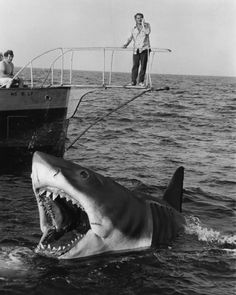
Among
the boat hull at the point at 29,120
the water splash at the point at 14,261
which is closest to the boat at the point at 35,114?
the boat hull at the point at 29,120

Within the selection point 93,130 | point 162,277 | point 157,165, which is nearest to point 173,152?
point 157,165

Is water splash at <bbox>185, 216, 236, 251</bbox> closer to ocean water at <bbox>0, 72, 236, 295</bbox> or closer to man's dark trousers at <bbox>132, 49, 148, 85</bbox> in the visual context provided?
ocean water at <bbox>0, 72, 236, 295</bbox>

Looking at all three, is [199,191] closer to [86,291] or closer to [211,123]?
[86,291]

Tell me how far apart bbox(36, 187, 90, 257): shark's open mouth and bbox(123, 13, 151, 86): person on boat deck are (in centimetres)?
725

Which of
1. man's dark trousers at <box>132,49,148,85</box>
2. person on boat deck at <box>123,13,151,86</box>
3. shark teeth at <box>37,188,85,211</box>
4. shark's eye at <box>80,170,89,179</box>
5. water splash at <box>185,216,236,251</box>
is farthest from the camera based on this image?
man's dark trousers at <box>132,49,148,85</box>

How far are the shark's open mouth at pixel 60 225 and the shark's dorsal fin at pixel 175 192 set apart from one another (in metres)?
1.98

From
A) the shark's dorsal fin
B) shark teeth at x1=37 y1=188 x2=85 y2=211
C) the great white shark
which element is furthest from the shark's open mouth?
the shark's dorsal fin

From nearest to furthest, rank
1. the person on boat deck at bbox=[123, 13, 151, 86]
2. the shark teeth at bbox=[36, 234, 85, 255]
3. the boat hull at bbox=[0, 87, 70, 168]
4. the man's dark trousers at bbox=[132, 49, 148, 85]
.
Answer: the shark teeth at bbox=[36, 234, 85, 255] → the person on boat deck at bbox=[123, 13, 151, 86] → the boat hull at bbox=[0, 87, 70, 168] → the man's dark trousers at bbox=[132, 49, 148, 85]

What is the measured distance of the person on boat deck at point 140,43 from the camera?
41.0 feet

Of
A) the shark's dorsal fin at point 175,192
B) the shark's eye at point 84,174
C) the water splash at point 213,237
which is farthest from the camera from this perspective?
the shark's dorsal fin at point 175,192

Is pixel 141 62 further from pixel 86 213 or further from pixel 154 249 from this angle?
pixel 86 213

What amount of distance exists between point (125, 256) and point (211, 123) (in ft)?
70.4

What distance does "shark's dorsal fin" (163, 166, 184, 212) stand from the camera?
7.73 meters

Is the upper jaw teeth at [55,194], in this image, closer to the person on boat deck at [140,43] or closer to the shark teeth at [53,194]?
the shark teeth at [53,194]
